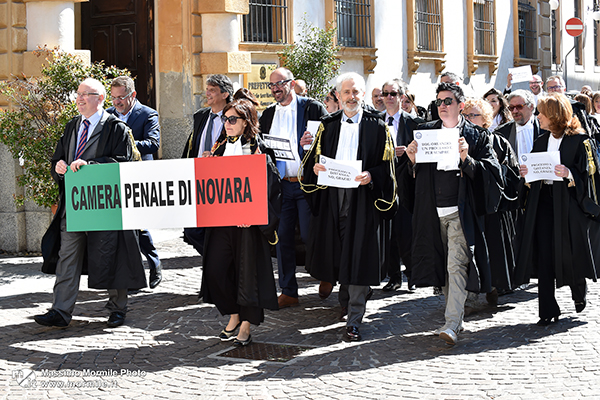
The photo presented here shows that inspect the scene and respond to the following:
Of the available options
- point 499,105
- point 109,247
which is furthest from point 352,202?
point 499,105

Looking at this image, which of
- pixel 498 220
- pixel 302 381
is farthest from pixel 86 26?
pixel 302 381

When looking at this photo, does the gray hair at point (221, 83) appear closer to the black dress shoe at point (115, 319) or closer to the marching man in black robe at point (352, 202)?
the marching man in black robe at point (352, 202)

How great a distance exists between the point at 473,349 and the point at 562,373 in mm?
828

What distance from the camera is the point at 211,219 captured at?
6477 millimetres

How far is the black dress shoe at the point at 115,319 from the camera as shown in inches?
283

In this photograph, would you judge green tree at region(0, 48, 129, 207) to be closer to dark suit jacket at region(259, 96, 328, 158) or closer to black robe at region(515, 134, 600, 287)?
dark suit jacket at region(259, 96, 328, 158)

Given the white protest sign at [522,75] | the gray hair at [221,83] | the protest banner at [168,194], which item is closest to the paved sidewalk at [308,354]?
the protest banner at [168,194]

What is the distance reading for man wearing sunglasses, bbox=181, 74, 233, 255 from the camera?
8.21 m

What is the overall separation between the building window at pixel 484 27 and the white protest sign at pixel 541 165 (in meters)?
16.8

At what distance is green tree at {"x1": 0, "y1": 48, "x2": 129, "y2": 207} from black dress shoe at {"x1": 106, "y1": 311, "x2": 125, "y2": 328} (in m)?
3.01

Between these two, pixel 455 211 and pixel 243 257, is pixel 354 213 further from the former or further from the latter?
pixel 243 257

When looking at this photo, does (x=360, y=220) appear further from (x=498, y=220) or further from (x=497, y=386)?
(x=497, y=386)

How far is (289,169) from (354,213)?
4.63 feet

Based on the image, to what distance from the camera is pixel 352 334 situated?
6672 millimetres
